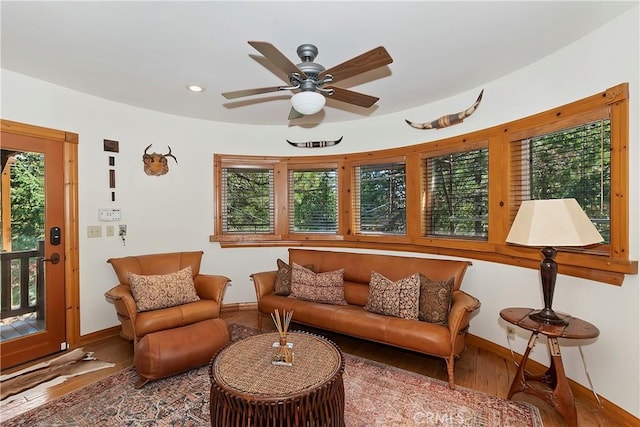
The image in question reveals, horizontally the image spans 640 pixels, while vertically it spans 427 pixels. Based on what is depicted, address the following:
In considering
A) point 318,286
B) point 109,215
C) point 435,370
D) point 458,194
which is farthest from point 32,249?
point 458,194

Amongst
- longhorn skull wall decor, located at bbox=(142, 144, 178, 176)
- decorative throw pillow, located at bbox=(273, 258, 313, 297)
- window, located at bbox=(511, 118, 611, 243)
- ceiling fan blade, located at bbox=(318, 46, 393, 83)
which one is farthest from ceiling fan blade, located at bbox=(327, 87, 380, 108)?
longhorn skull wall decor, located at bbox=(142, 144, 178, 176)

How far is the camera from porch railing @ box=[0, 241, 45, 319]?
9.09 feet

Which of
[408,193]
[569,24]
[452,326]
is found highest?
[569,24]

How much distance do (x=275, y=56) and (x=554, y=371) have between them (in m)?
2.80

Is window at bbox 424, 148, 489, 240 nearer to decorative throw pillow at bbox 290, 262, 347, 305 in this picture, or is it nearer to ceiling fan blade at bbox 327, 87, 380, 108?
decorative throw pillow at bbox 290, 262, 347, 305

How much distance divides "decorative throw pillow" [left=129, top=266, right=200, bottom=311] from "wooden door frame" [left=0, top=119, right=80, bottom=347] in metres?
0.72

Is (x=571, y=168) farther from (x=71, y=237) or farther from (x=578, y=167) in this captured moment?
(x=71, y=237)

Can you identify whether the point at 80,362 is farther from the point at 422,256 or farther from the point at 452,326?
the point at 422,256

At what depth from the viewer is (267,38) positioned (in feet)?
7.35

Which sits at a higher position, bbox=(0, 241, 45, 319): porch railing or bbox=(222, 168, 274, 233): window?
bbox=(222, 168, 274, 233): window

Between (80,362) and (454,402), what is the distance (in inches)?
128

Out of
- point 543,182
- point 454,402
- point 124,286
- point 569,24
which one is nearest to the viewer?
point 569,24

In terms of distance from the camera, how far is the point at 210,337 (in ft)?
8.70

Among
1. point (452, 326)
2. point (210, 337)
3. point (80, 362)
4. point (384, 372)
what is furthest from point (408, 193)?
point (80, 362)
